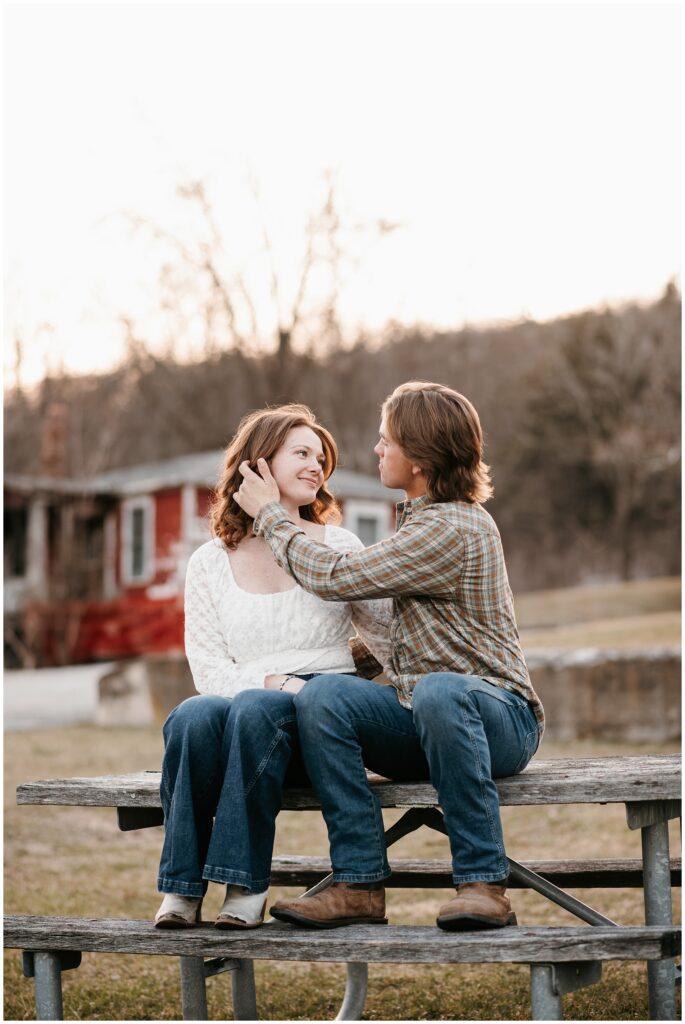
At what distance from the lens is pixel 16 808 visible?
8859mm

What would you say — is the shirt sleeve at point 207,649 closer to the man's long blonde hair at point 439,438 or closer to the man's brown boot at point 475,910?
the man's long blonde hair at point 439,438

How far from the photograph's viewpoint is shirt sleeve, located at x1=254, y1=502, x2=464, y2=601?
10.8 ft

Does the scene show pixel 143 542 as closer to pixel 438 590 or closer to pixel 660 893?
pixel 438 590

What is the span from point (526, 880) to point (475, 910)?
55 centimetres

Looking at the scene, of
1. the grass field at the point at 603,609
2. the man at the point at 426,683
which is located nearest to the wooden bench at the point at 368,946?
the man at the point at 426,683

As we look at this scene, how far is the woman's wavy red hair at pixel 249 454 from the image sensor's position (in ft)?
12.6

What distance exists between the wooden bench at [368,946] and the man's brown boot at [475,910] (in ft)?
0.12

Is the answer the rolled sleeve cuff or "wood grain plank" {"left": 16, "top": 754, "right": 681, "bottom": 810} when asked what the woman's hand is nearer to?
"wood grain plank" {"left": 16, "top": 754, "right": 681, "bottom": 810}

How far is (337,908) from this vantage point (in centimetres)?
304

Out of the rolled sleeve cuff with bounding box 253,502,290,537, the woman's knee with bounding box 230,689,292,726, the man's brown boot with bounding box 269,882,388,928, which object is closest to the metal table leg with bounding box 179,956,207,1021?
the man's brown boot with bounding box 269,882,388,928

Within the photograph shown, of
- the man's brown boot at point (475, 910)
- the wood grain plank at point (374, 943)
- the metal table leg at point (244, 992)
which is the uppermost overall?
the man's brown boot at point (475, 910)

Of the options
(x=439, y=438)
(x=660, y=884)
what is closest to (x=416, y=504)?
(x=439, y=438)

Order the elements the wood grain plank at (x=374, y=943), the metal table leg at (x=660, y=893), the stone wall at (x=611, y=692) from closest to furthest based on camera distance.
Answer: the wood grain plank at (x=374, y=943) < the metal table leg at (x=660, y=893) < the stone wall at (x=611, y=692)

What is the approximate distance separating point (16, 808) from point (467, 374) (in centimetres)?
3223
